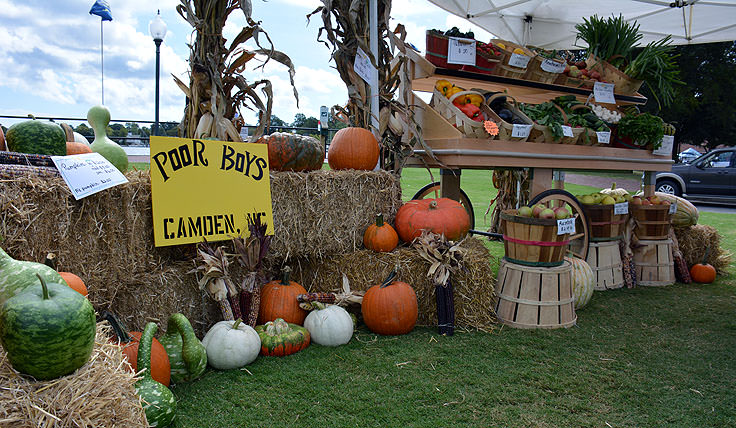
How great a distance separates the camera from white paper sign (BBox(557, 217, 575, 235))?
2.99 meters

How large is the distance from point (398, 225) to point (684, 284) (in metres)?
2.89

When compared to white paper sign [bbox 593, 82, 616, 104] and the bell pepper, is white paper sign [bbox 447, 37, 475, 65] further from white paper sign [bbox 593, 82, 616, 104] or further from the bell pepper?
white paper sign [bbox 593, 82, 616, 104]

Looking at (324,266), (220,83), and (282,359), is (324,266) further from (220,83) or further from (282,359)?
(220,83)

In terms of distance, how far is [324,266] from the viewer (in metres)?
3.28

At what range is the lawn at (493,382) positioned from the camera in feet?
6.48

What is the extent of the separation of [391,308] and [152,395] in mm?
1415

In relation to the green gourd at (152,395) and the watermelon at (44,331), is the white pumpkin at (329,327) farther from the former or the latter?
the watermelon at (44,331)

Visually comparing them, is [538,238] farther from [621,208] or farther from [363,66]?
[363,66]

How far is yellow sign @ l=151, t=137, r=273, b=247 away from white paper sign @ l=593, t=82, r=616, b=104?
11.7 ft

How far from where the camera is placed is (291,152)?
10.0 ft

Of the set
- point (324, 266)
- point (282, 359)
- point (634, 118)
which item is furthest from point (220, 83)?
point (634, 118)

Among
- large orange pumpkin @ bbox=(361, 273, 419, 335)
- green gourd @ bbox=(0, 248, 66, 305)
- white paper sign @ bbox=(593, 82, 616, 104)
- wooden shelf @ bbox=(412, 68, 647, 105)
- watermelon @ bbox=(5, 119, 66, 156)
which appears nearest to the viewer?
green gourd @ bbox=(0, 248, 66, 305)

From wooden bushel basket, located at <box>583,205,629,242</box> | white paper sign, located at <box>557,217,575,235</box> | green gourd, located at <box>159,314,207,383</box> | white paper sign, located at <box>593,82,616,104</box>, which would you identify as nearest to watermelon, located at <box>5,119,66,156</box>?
green gourd, located at <box>159,314,207,383</box>

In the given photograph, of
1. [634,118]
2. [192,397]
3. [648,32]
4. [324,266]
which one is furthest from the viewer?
[648,32]
